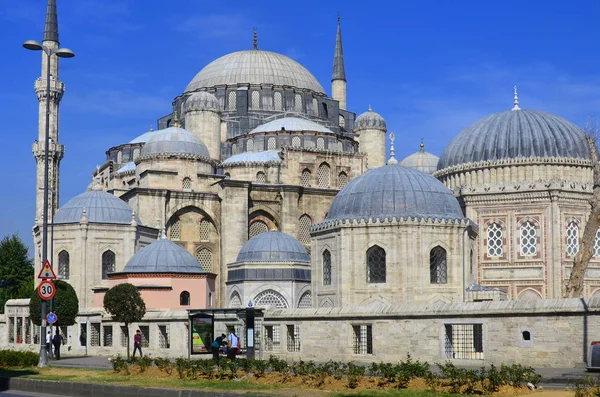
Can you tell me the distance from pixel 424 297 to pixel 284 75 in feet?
125

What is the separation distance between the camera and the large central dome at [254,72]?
6406 cm

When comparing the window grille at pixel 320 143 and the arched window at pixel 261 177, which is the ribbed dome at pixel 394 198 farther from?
the window grille at pixel 320 143

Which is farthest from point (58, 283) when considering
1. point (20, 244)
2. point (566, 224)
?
point (20, 244)

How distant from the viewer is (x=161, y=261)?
39156 millimetres

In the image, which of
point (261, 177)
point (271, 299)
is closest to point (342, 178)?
point (261, 177)

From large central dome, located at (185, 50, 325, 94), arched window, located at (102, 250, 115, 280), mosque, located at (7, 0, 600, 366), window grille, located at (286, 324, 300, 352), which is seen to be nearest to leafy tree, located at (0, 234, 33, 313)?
mosque, located at (7, 0, 600, 366)

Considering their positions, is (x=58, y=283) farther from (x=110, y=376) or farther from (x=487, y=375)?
(x=487, y=375)

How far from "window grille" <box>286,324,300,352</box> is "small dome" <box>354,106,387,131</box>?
36.3 meters

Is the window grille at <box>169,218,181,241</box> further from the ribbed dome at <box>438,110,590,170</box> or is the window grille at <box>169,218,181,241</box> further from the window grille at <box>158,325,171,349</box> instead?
the window grille at <box>158,325,171,349</box>

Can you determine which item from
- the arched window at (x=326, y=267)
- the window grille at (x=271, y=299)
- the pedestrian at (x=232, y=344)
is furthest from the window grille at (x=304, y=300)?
the pedestrian at (x=232, y=344)

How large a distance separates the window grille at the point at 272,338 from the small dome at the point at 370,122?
35.7 m

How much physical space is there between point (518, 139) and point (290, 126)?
20345 mm

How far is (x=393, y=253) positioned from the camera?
29344 millimetres

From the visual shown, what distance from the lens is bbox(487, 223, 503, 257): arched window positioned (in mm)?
38188
